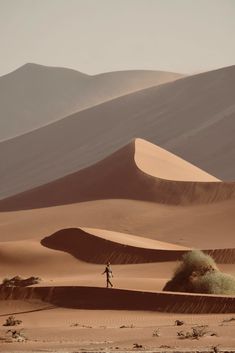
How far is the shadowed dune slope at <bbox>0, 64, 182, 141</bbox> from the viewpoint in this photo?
175m

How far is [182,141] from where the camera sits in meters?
100

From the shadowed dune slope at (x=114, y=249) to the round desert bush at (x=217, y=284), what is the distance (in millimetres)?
7907

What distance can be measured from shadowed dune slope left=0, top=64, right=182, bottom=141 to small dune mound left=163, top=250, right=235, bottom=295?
468 feet

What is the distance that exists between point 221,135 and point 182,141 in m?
4.59

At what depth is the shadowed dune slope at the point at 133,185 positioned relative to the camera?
158ft

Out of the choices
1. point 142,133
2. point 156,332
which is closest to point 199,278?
point 156,332

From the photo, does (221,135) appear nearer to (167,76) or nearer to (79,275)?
(79,275)

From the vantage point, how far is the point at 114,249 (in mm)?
35656

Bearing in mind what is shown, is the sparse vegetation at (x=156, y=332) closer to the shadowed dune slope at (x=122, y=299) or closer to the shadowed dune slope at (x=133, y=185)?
the shadowed dune slope at (x=122, y=299)

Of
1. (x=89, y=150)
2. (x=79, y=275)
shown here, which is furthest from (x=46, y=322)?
(x=89, y=150)

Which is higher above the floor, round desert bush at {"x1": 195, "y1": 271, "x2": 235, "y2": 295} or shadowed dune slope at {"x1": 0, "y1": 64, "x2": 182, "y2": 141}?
shadowed dune slope at {"x1": 0, "y1": 64, "x2": 182, "y2": 141}

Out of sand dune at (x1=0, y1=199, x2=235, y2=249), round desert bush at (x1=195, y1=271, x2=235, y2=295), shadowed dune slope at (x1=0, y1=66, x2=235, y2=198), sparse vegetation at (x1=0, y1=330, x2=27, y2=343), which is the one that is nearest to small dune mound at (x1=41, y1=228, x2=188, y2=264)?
sand dune at (x1=0, y1=199, x2=235, y2=249)

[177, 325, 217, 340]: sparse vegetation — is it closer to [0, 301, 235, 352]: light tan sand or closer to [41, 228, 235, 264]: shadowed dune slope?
[0, 301, 235, 352]: light tan sand

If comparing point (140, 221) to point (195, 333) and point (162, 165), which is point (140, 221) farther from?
point (195, 333)
